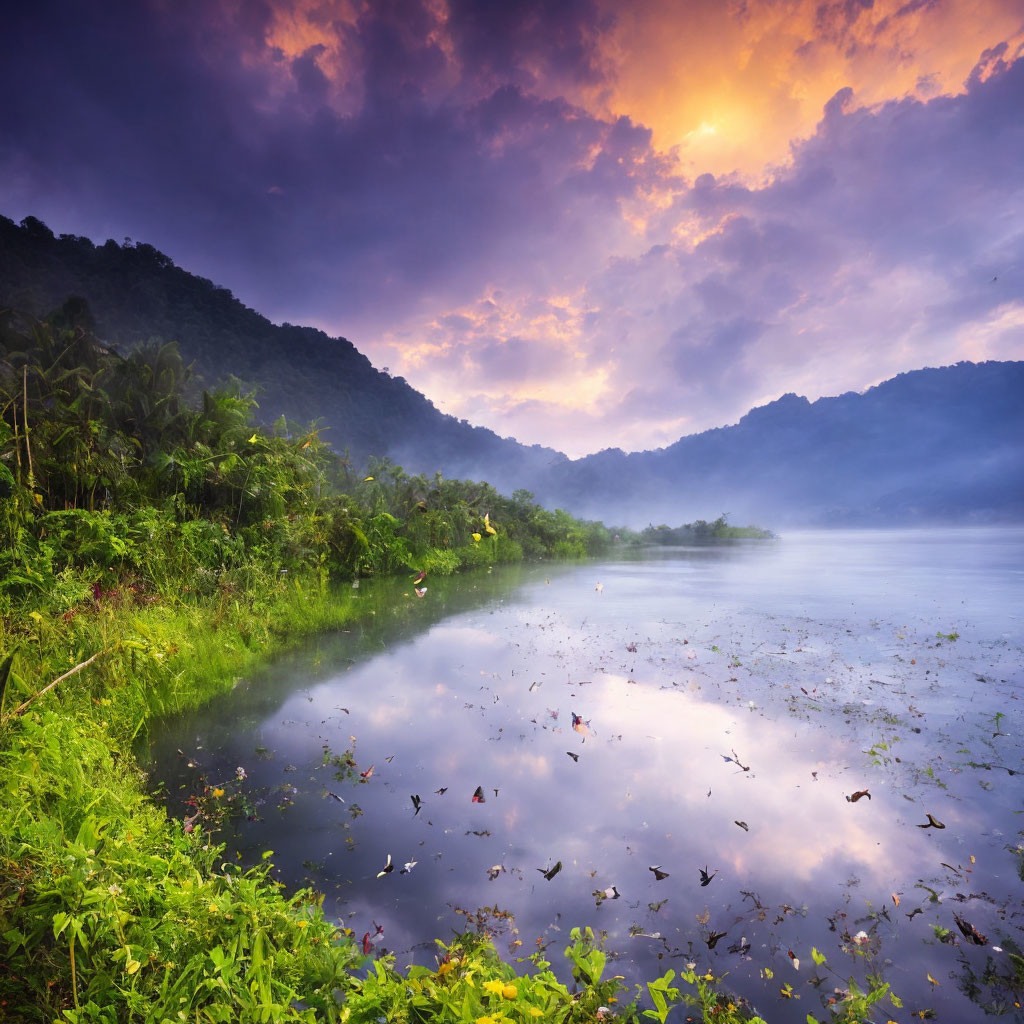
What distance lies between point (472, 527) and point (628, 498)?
9536 centimetres

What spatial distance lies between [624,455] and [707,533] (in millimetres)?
73322

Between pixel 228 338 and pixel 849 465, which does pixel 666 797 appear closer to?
pixel 228 338

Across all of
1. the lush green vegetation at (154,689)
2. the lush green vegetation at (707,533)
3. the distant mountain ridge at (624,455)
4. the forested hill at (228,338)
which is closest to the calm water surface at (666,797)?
the lush green vegetation at (154,689)

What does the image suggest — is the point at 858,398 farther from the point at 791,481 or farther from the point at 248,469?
the point at 248,469

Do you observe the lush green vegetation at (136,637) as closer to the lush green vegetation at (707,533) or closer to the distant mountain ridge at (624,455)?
the distant mountain ridge at (624,455)

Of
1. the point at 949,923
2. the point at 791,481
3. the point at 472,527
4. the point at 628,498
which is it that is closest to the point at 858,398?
the point at 791,481

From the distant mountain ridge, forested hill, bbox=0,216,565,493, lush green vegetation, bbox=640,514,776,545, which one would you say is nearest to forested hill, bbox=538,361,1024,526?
the distant mountain ridge

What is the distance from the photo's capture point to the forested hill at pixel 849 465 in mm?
103938

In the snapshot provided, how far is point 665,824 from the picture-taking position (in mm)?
3182

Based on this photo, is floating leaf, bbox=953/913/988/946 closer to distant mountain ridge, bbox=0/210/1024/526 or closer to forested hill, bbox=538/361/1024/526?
distant mountain ridge, bbox=0/210/1024/526

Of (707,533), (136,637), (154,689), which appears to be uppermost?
(707,533)

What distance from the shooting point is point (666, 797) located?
347 cm

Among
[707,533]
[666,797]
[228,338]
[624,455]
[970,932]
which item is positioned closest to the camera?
[970,932]

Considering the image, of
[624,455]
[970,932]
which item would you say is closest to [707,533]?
[970,932]
